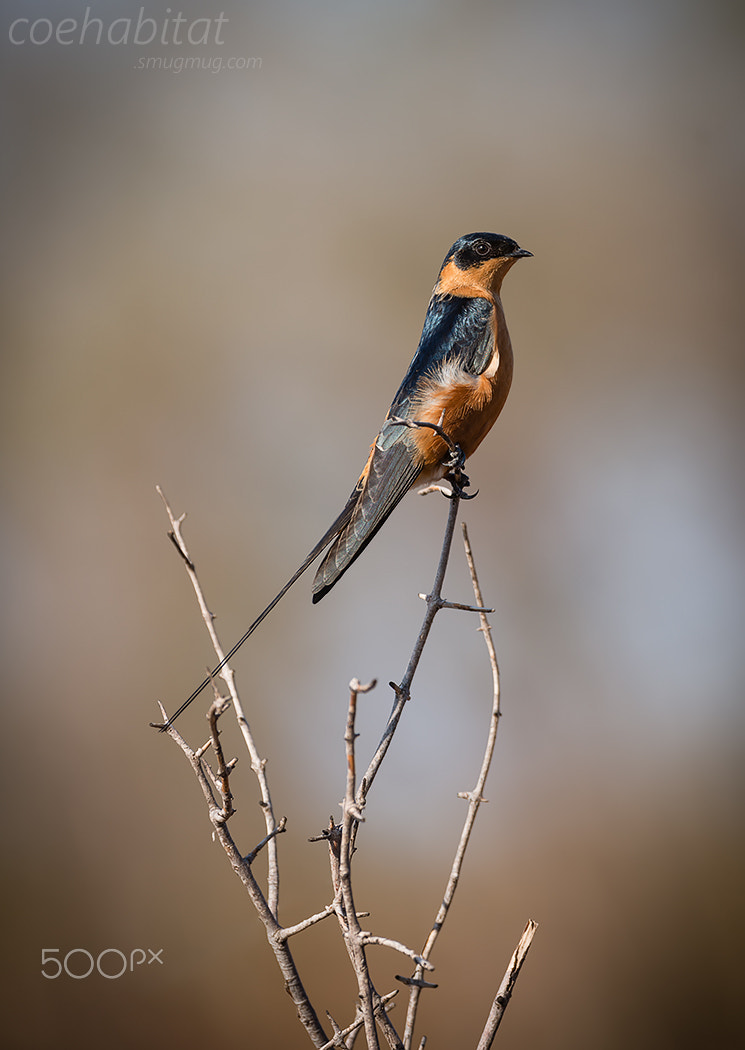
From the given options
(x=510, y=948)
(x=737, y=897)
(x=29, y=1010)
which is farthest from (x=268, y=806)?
(x=737, y=897)

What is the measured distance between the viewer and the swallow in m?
1.14

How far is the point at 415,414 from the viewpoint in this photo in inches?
48.8

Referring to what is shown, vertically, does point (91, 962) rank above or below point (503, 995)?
below

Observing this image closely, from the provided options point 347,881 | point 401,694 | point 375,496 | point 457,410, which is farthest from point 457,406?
point 347,881

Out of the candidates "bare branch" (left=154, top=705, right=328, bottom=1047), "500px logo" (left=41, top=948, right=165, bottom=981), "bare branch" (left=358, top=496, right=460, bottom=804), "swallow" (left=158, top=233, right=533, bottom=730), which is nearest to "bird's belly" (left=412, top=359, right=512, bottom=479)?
"swallow" (left=158, top=233, right=533, bottom=730)

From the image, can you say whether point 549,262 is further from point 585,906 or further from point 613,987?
→ point 613,987

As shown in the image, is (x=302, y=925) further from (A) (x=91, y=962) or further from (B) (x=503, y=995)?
(A) (x=91, y=962)

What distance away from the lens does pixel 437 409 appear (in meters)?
1.22

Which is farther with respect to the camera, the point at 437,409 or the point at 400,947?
the point at 437,409

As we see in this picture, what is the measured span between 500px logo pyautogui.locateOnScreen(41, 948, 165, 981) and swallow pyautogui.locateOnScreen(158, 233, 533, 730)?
1.83 metres

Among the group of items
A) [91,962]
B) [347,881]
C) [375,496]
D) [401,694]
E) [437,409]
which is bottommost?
[91,962]

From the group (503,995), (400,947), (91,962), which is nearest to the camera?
(400,947)

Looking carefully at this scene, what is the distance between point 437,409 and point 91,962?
2298mm

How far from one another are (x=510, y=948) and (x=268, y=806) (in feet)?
6.70
